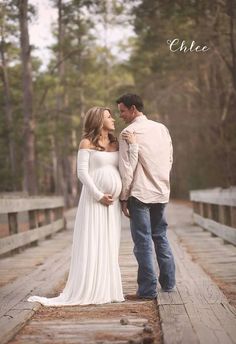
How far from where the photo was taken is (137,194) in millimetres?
5801

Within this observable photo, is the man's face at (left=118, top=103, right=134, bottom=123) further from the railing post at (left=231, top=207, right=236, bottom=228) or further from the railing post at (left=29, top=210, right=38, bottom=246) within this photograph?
the railing post at (left=29, top=210, right=38, bottom=246)

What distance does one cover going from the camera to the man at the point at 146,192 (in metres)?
5.78

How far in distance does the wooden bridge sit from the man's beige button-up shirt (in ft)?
3.07

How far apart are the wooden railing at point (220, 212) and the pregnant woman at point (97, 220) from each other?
3.62 metres

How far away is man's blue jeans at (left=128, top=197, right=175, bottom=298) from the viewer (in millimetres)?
5773

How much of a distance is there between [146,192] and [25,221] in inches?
255

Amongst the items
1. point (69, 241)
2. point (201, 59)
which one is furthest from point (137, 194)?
point (201, 59)

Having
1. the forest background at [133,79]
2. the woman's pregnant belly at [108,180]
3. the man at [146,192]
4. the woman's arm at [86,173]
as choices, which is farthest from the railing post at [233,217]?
the forest background at [133,79]

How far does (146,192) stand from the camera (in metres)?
5.82

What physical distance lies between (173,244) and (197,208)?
5.46 meters

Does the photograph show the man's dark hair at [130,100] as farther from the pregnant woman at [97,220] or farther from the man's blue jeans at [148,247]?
the man's blue jeans at [148,247]

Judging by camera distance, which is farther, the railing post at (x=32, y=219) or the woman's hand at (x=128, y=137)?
the railing post at (x=32, y=219)

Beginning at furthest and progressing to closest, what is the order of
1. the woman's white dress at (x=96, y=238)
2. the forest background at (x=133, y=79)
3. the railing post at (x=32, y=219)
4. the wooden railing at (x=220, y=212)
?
the forest background at (x=133, y=79), the railing post at (x=32, y=219), the wooden railing at (x=220, y=212), the woman's white dress at (x=96, y=238)

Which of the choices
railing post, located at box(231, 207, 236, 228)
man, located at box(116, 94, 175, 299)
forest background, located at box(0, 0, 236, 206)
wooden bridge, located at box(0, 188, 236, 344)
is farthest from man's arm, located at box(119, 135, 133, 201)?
forest background, located at box(0, 0, 236, 206)
